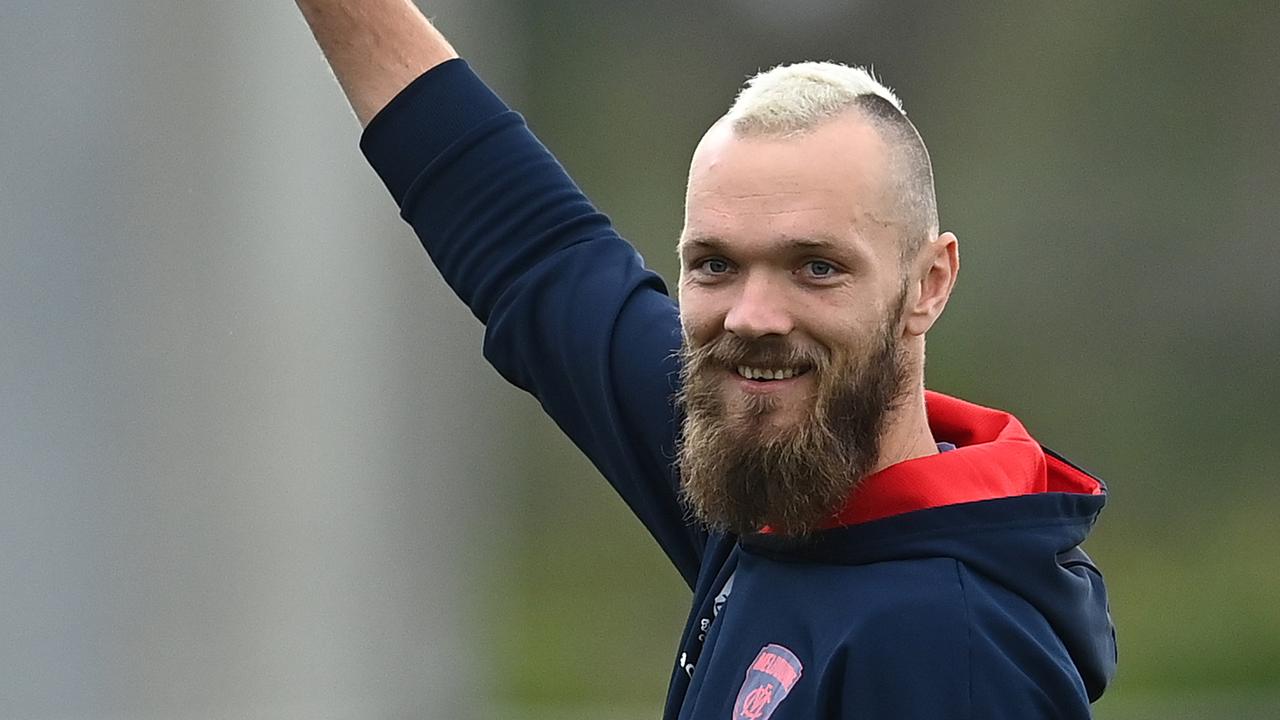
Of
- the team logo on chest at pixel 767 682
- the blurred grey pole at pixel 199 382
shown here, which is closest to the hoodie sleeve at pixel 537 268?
the team logo on chest at pixel 767 682

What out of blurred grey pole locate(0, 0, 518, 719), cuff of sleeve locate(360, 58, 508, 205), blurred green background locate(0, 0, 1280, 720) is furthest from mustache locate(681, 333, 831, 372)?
blurred green background locate(0, 0, 1280, 720)

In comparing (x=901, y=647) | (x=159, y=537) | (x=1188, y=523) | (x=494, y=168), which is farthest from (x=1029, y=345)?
(x=901, y=647)

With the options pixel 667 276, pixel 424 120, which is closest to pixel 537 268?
pixel 424 120

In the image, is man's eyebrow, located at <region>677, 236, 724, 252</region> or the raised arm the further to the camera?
the raised arm

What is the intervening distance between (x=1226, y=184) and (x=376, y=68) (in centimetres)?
552

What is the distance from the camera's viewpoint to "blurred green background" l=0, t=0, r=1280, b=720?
4512 mm

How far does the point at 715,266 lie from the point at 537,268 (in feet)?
1.33

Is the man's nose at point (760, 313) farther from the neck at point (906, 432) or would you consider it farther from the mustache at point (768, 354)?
the neck at point (906, 432)

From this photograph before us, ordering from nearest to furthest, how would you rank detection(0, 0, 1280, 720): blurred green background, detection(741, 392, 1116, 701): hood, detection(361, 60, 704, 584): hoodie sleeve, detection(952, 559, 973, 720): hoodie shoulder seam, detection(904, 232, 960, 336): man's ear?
detection(952, 559, 973, 720): hoodie shoulder seam, detection(741, 392, 1116, 701): hood, detection(904, 232, 960, 336): man's ear, detection(361, 60, 704, 584): hoodie sleeve, detection(0, 0, 1280, 720): blurred green background

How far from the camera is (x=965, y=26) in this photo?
6.93m

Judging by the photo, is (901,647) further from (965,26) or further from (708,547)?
(965,26)

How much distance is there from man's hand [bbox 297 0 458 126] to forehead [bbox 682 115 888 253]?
1.87ft

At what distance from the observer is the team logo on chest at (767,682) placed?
5.09 feet

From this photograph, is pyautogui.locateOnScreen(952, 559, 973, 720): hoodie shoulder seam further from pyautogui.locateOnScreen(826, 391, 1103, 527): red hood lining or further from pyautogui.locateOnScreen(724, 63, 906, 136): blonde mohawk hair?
pyautogui.locateOnScreen(724, 63, 906, 136): blonde mohawk hair
